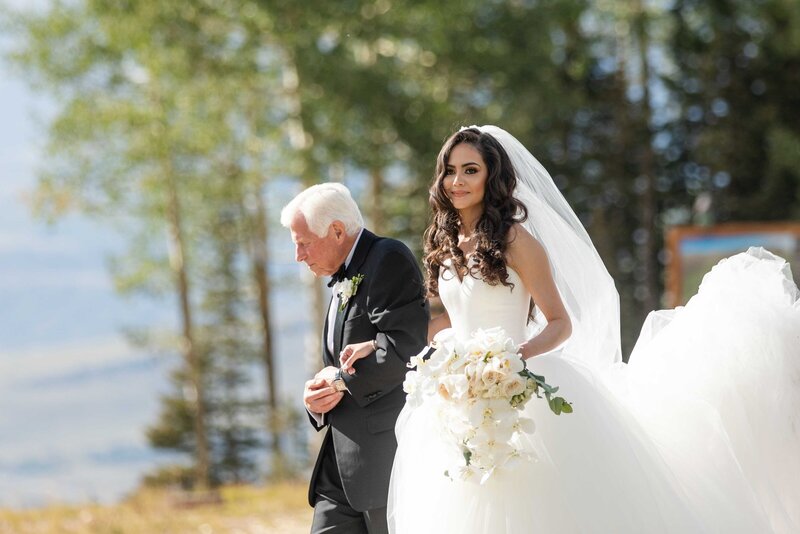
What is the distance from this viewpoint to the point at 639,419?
470cm

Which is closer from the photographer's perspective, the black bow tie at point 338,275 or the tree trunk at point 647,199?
the black bow tie at point 338,275

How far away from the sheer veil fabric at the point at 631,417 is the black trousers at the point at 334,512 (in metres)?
0.23

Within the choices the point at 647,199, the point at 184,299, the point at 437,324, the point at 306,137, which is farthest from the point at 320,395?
the point at 647,199

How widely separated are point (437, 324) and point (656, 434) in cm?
97

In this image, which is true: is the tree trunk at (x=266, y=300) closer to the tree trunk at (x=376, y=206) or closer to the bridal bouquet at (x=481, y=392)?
the tree trunk at (x=376, y=206)

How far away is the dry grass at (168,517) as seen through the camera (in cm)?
1036

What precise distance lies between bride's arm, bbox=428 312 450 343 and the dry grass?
5.84m

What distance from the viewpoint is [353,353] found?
4.41 metres

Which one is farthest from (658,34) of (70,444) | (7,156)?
(7,156)

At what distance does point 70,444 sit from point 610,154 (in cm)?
5719

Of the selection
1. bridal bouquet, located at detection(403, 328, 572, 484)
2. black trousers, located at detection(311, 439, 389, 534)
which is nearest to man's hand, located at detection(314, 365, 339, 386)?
black trousers, located at detection(311, 439, 389, 534)

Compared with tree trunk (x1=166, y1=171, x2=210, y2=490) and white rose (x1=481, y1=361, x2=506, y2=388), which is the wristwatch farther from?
tree trunk (x1=166, y1=171, x2=210, y2=490)

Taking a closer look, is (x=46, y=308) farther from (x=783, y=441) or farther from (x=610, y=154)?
(x=783, y=441)

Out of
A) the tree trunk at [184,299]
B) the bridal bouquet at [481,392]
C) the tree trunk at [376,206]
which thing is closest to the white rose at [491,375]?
the bridal bouquet at [481,392]
